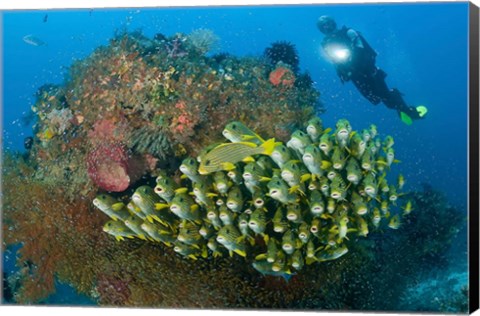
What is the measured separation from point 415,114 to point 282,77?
1.32 m

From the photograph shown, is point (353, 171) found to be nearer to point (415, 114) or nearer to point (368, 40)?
point (415, 114)

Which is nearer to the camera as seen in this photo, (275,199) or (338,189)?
(338,189)

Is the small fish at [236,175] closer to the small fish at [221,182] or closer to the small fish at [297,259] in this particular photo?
the small fish at [221,182]

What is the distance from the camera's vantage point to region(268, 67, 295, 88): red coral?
6051mm

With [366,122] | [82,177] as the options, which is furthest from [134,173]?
[366,122]

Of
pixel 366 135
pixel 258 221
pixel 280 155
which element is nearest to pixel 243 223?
pixel 258 221

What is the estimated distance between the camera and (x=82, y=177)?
20.5ft

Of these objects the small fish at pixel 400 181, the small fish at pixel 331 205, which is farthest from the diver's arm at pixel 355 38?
the small fish at pixel 331 205

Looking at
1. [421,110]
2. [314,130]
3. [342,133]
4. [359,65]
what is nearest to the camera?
[342,133]

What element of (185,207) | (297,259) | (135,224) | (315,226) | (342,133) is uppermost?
(342,133)

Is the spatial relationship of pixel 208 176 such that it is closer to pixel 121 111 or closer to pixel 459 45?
pixel 121 111

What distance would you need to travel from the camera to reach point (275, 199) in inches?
222

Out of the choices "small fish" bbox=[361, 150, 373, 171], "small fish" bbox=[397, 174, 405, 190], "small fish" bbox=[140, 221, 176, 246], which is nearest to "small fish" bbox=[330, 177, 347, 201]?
"small fish" bbox=[361, 150, 373, 171]

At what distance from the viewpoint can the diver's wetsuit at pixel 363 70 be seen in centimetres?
A: 596
